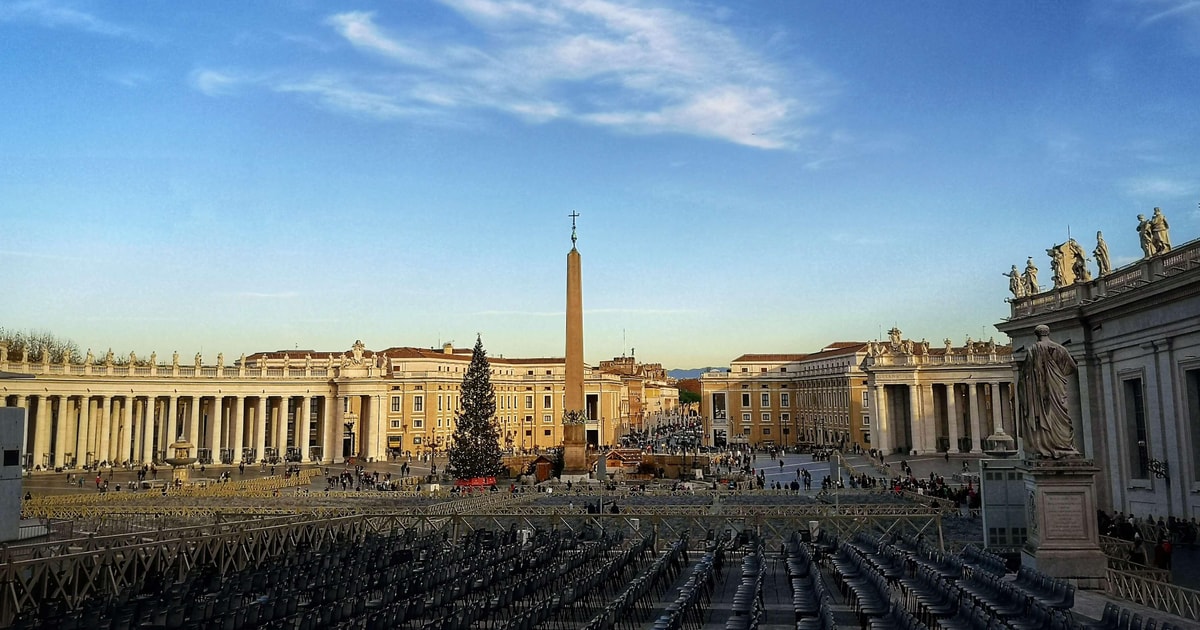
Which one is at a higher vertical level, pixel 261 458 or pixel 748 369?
pixel 748 369

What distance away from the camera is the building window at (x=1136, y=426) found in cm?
2634

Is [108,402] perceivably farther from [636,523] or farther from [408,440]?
[636,523]

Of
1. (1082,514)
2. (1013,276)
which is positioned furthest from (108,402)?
(1082,514)

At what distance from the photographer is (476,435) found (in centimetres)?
5631

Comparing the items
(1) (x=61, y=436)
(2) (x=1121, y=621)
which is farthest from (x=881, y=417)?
(2) (x=1121, y=621)

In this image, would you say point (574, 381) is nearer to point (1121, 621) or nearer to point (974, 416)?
point (974, 416)

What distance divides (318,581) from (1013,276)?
30.6 meters

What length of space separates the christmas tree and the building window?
3811 centimetres

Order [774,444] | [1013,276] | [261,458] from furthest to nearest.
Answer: [774,444] → [261,458] → [1013,276]

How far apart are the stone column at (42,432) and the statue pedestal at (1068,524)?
6993 cm

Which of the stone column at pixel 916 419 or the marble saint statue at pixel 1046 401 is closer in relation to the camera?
the marble saint statue at pixel 1046 401

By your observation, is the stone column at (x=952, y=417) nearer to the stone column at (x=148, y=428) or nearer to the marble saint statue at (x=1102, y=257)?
the marble saint statue at (x=1102, y=257)

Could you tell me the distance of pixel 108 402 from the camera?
68312mm

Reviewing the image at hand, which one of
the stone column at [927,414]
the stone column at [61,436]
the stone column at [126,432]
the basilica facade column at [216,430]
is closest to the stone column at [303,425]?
the basilica facade column at [216,430]
